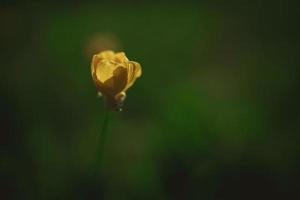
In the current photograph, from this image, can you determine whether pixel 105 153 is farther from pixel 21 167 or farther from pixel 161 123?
pixel 21 167

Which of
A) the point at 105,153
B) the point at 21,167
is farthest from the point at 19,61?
the point at 21,167

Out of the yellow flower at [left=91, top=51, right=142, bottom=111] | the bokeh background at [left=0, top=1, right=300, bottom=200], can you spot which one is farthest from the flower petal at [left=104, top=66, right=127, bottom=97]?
the bokeh background at [left=0, top=1, right=300, bottom=200]

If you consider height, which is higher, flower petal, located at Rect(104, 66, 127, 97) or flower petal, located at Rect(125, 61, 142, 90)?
flower petal, located at Rect(125, 61, 142, 90)

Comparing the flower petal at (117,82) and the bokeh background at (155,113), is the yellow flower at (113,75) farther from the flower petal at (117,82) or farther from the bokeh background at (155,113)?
the bokeh background at (155,113)

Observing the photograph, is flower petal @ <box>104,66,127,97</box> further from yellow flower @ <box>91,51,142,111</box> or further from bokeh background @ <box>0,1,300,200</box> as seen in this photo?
bokeh background @ <box>0,1,300,200</box>

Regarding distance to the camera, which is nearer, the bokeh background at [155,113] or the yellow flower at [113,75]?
the yellow flower at [113,75]

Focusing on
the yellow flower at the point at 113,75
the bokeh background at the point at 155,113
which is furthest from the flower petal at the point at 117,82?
the bokeh background at the point at 155,113

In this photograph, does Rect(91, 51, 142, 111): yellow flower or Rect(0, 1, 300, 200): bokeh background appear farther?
Rect(0, 1, 300, 200): bokeh background

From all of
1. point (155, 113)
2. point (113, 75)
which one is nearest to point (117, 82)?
point (113, 75)
